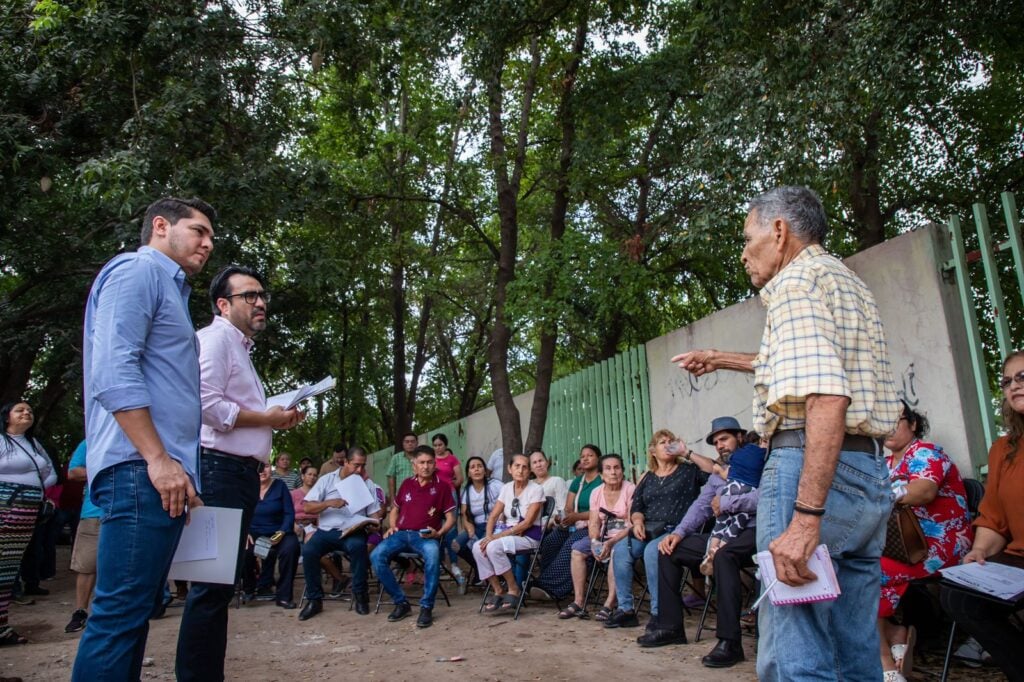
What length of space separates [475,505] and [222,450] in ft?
21.6

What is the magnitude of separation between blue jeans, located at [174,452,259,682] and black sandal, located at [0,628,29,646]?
427cm

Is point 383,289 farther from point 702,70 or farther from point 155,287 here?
point 155,287

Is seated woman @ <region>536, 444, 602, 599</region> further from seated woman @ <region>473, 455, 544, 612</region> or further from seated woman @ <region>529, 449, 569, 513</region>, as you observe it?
seated woman @ <region>473, 455, 544, 612</region>

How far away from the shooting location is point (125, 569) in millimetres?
2635

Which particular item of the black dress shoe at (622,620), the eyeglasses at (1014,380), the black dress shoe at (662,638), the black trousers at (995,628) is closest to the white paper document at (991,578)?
the black trousers at (995,628)

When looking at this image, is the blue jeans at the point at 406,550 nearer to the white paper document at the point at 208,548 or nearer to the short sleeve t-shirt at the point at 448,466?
the short sleeve t-shirt at the point at 448,466

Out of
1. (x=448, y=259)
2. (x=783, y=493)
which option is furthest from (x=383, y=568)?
(x=448, y=259)

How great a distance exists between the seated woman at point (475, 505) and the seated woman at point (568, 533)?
43.5 inches

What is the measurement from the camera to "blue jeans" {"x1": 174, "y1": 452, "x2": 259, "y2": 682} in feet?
11.1

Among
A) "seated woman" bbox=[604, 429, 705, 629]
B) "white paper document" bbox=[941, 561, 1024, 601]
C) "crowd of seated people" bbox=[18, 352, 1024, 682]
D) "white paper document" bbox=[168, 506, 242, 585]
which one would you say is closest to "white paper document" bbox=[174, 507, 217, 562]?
"white paper document" bbox=[168, 506, 242, 585]

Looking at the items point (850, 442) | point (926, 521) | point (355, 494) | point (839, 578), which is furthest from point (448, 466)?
point (850, 442)

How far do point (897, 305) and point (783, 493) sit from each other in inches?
185

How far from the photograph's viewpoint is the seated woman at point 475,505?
32.2ft

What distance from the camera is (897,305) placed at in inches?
258
